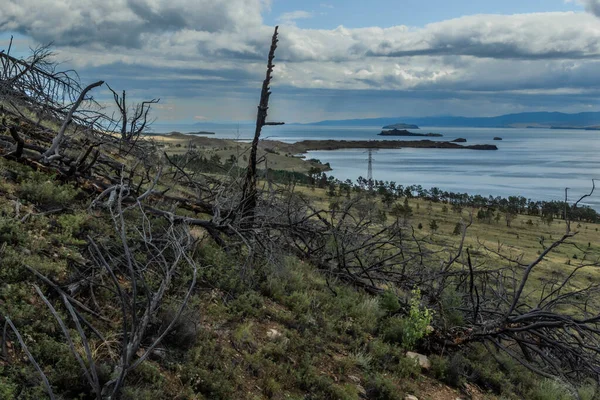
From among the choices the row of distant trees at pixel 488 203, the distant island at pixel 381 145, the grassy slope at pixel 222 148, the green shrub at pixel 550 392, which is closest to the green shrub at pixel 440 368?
the green shrub at pixel 550 392

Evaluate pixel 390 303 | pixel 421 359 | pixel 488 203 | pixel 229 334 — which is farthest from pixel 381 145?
pixel 229 334

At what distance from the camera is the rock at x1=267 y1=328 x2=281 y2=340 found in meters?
5.34

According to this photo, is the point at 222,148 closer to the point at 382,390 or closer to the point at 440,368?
the point at 440,368

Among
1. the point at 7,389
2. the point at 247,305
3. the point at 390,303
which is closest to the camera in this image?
the point at 7,389

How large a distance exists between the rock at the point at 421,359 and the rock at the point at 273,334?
1879 mm

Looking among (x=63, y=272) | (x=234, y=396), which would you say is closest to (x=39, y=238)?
(x=63, y=272)

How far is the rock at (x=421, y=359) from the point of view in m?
6.12

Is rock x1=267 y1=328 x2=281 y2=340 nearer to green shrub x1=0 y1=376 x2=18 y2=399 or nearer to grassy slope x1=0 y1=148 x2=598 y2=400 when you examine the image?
grassy slope x1=0 y1=148 x2=598 y2=400

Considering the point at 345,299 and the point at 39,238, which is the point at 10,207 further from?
the point at 345,299

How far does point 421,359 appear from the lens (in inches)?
245

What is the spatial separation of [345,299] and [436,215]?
34759 millimetres

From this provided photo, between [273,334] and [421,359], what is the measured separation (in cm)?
215

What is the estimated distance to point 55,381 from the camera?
129 inches

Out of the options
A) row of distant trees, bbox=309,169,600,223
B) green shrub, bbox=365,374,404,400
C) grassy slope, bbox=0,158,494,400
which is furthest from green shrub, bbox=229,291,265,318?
row of distant trees, bbox=309,169,600,223
